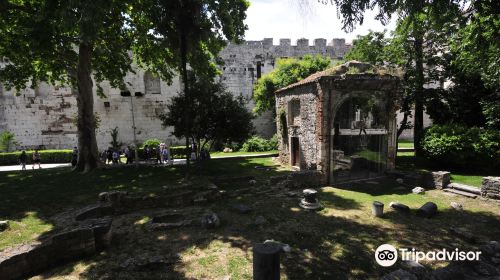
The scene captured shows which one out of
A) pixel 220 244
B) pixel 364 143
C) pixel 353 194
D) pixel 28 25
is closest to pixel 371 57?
pixel 364 143

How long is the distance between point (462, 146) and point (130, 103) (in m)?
27.8

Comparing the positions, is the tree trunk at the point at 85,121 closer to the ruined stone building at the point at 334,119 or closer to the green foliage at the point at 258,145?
the ruined stone building at the point at 334,119

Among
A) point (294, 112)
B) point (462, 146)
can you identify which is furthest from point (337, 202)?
point (462, 146)

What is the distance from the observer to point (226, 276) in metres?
5.46

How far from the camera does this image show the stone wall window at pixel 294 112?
16.4 metres

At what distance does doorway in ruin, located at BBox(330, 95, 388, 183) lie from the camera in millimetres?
14531

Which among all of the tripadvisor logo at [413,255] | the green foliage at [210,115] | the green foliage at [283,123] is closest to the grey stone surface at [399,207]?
the tripadvisor logo at [413,255]

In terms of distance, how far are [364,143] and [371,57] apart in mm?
6005

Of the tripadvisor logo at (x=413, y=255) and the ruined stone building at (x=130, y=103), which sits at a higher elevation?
the ruined stone building at (x=130, y=103)

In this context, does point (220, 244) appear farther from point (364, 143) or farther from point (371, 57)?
point (371, 57)

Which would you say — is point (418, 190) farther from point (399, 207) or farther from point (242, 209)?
point (242, 209)

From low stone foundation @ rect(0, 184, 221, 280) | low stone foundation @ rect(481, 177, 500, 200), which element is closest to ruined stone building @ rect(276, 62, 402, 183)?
low stone foundation @ rect(481, 177, 500, 200)

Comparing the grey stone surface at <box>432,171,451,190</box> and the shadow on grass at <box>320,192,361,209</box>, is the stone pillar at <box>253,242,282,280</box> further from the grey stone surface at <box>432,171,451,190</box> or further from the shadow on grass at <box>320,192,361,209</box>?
the grey stone surface at <box>432,171,451,190</box>

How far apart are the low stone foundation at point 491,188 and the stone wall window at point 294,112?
29.6 ft
